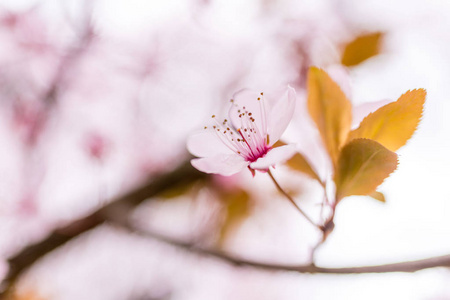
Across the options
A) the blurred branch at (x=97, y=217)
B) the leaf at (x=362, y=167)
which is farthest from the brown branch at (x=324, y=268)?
the blurred branch at (x=97, y=217)

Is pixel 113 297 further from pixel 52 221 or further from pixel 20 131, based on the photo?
pixel 20 131

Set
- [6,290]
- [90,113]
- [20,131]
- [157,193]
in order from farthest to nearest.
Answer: [90,113] → [20,131] → [157,193] → [6,290]

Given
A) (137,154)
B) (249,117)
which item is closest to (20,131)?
(137,154)

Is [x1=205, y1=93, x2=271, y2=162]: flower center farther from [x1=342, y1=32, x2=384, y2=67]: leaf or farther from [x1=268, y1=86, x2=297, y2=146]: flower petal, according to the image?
[x1=342, y1=32, x2=384, y2=67]: leaf

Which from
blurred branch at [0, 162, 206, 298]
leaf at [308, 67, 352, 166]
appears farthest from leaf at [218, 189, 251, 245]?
leaf at [308, 67, 352, 166]

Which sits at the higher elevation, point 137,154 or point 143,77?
point 143,77

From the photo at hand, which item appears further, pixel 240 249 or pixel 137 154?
pixel 137 154
